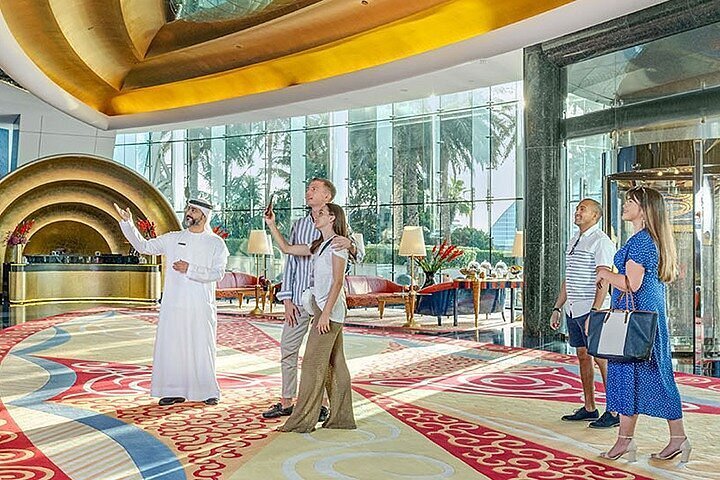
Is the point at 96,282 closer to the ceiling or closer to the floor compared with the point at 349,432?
closer to the ceiling

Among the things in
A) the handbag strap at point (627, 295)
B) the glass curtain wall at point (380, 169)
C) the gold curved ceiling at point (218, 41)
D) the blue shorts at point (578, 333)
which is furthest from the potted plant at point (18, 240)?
the handbag strap at point (627, 295)

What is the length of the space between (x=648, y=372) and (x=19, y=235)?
49.7 ft

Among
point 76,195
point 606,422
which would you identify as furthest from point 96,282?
point 606,422

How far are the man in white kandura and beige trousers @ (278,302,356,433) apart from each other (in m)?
1.15

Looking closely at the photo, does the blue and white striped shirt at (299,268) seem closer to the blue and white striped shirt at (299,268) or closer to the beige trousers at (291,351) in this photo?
the blue and white striped shirt at (299,268)

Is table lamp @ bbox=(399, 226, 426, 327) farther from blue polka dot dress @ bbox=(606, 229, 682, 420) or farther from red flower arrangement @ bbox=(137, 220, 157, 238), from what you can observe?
blue polka dot dress @ bbox=(606, 229, 682, 420)

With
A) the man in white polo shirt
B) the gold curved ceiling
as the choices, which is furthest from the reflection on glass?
the man in white polo shirt

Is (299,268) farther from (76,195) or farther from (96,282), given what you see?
(76,195)

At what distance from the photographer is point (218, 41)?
43.9 feet

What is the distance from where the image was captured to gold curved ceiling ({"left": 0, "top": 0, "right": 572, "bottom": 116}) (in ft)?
35.4

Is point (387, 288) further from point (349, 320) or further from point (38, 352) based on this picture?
point (38, 352)

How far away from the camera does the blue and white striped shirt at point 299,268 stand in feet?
17.4

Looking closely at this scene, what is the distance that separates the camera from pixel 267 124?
21078 millimetres

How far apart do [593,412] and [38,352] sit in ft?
19.9
